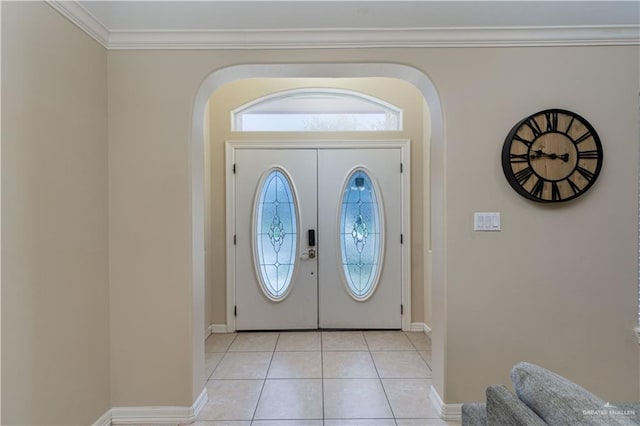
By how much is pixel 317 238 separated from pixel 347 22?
2.18 meters

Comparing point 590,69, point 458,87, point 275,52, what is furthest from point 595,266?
point 275,52

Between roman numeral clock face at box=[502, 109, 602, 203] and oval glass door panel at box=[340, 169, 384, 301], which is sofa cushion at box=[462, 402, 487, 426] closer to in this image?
roman numeral clock face at box=[502, 109, 602, 203]

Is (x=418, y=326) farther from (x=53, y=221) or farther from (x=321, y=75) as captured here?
(x=53, y=221)

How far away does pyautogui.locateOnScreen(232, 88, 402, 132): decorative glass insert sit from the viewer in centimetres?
375

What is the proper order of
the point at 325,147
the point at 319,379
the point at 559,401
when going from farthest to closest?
the point at 325,147
the point at 319,379
the point at 559,401

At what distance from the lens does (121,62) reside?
7.14 feet

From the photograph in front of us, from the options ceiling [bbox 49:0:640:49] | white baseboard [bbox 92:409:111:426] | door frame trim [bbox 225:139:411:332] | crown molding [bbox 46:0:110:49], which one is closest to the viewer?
crown molding [bbox 46:0:110:49]

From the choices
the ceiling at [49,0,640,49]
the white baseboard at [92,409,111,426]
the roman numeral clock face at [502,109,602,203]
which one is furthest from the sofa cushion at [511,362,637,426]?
the white baseboard at [92,409,111,426]

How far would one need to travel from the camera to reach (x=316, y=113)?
378 cm

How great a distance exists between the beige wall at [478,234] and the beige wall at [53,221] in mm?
149

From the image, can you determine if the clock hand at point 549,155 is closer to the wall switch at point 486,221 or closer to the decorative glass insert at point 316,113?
the wall switch at point 486,221

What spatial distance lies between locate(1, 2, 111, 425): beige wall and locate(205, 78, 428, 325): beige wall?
5.13 feet

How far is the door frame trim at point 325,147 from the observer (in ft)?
12.1

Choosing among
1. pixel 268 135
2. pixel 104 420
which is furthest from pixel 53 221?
pixel 268 135
